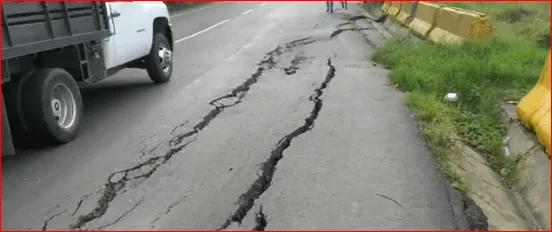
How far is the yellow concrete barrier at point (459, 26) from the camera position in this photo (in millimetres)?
9852

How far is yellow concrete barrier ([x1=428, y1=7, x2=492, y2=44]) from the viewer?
32.3 ft

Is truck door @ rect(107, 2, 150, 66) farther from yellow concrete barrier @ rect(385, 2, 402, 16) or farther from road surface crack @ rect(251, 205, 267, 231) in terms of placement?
yellow concrete barrier @ rect(385, 2, 402, 16)

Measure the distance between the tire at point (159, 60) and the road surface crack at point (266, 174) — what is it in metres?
2.46

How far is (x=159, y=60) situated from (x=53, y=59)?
2444 millimetres

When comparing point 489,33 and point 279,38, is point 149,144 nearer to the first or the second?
point 489,33

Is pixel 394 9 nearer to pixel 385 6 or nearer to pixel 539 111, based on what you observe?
pixel 385 6

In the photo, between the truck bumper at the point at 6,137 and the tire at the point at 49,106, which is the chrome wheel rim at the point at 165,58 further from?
the truck bumper at the point at 6,137

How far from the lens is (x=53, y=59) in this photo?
6008mm

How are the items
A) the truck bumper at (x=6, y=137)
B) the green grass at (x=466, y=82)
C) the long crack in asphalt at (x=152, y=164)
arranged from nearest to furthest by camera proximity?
the long crack in asphalt at (x=152, y=164), the truck bumper at (x=6, y=137), the green grass at (x=466, y=82)

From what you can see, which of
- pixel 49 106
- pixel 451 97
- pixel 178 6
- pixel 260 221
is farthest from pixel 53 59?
pixel 178 6

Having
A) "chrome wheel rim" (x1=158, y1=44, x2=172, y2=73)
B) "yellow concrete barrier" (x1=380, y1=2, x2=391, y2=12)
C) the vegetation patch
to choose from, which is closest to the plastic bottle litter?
"chrome wheel rim" (x1=158, y1=44, x2=172, y2=73)

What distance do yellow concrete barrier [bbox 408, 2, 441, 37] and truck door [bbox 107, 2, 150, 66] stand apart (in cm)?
651

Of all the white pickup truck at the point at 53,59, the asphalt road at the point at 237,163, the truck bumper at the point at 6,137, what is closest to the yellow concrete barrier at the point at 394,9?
the asphalt road at the point at 237,163

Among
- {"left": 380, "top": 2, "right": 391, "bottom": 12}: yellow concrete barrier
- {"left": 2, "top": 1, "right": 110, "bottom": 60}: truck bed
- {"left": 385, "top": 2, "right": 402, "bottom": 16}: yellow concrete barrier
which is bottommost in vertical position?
{"left": 380, "top": 2, "right": 391, "bottom": 12}: yellow concrete barrier
